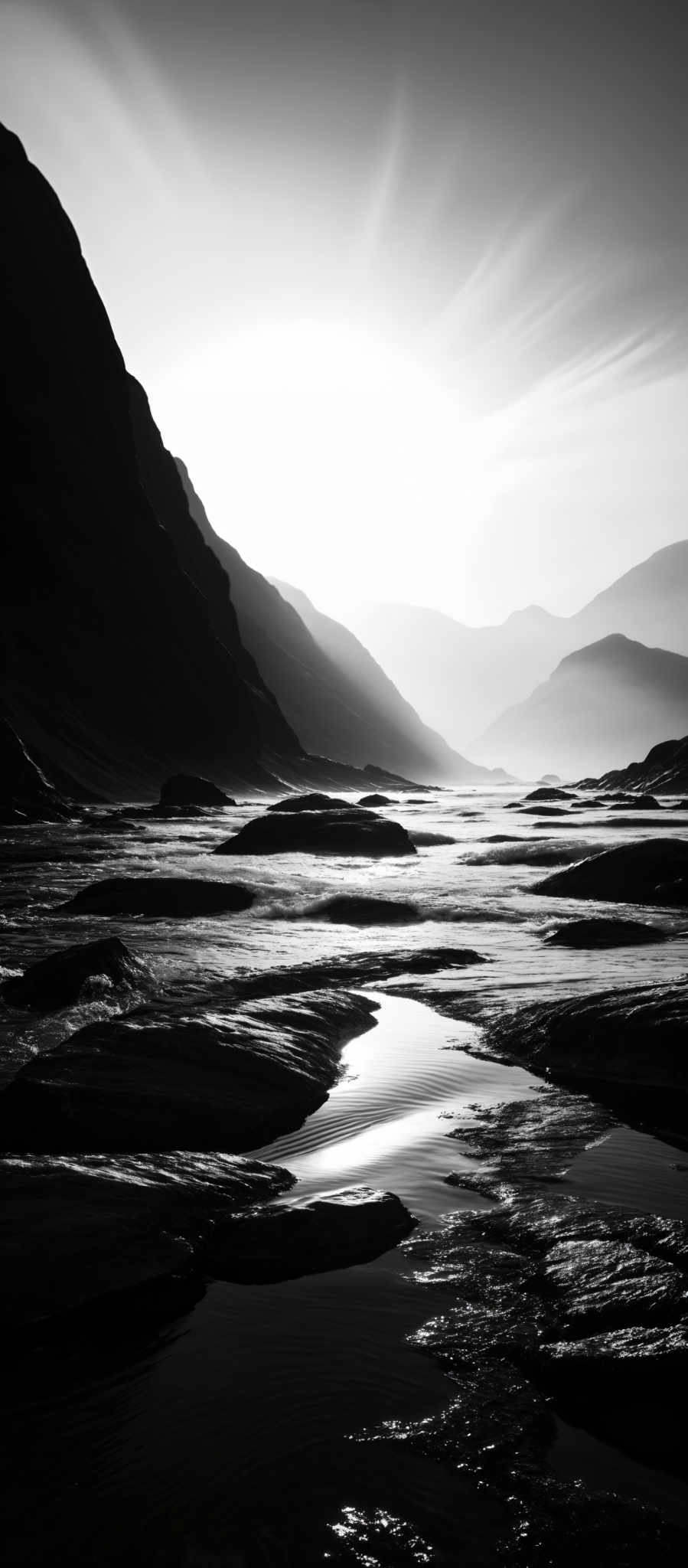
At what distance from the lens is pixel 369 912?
12.8m

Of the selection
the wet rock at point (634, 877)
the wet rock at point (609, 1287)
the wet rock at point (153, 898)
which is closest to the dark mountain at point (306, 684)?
the wet rock at point (634, 877)

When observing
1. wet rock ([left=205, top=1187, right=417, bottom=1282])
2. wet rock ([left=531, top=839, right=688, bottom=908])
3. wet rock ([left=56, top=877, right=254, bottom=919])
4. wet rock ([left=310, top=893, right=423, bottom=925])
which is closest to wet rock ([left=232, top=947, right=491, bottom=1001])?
wet rock ([left=310, top=893, right=423, bottom=925])

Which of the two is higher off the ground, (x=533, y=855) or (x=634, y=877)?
(x=634, y=877)

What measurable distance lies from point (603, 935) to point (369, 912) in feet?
12.4

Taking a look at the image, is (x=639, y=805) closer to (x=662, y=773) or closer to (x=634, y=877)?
(x=634, y=877)

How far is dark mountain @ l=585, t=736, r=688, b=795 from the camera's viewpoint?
6775 centimetres

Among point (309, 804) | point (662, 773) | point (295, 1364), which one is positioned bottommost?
point (295, 1364)

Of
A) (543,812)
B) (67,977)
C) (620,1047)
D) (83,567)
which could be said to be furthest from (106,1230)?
(83,567)

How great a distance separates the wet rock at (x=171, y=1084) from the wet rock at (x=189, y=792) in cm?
4059

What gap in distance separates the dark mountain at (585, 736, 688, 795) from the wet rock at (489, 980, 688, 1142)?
207 ft

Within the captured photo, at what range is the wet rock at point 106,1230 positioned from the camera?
112 inches

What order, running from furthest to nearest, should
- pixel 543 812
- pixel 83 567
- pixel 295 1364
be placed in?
pixel 83 567 → pixel 543 812 → pixel 295 1364

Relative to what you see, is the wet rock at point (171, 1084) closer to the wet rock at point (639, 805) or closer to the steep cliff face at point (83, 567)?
the wet rock at point (639, 805)

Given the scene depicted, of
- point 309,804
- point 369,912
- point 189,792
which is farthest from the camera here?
point 189,792
